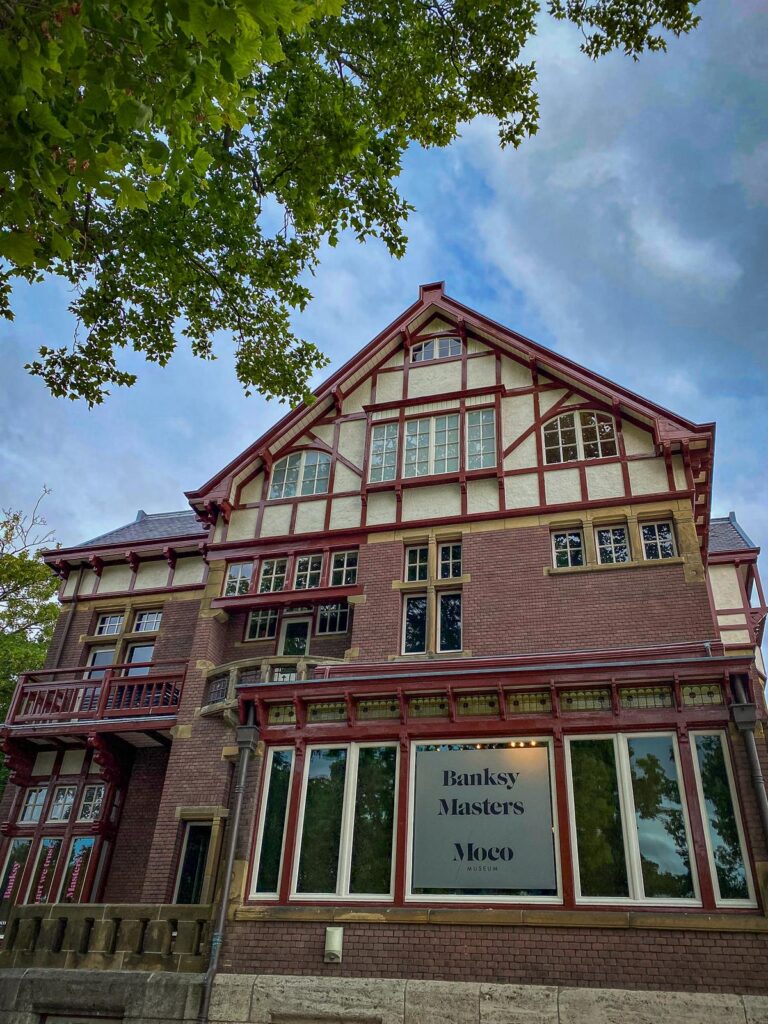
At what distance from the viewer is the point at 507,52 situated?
11.1 m

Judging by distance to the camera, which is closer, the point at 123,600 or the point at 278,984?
the point at 278,984

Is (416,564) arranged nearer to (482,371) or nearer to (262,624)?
(262,624)

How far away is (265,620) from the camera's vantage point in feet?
62.1

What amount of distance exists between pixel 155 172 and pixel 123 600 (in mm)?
15899

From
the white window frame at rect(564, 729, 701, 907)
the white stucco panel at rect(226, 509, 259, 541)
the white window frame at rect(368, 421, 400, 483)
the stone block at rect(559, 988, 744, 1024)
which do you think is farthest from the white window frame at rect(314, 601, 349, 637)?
the stone block at rect(559, 988, 744, 1024)

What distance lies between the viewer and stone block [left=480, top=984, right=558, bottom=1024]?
9.62m

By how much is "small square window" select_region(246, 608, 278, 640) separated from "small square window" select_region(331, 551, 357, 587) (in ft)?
5.88

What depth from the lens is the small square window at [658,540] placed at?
16.0 m

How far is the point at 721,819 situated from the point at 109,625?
16.5 m

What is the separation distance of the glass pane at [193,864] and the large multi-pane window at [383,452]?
8658 millimetres

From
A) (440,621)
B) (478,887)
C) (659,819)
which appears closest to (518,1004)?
(478,887)

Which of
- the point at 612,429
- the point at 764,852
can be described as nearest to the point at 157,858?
the point at 764,852

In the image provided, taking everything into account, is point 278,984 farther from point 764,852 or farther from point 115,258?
point 115,258

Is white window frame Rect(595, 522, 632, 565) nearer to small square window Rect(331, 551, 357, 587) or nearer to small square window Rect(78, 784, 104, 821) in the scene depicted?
small square window Rect(331, 551, 357, 587)
